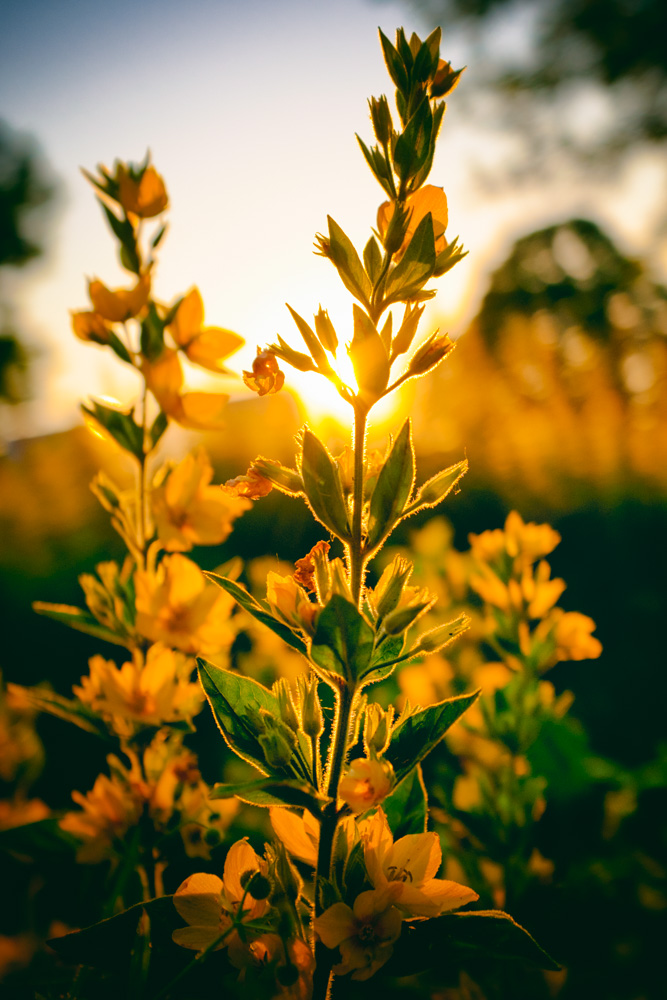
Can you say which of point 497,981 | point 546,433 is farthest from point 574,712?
point 546,433

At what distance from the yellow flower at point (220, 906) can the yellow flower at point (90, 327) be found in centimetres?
62

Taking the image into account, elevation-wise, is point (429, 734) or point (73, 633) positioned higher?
point (429, 734)

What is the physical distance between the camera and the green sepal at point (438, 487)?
0.61m

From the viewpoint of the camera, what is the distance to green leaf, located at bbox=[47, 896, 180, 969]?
1.80 ft

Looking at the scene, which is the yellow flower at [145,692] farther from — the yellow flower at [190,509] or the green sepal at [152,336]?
the green sepal at [152,336]

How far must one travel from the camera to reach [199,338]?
2.32 feet

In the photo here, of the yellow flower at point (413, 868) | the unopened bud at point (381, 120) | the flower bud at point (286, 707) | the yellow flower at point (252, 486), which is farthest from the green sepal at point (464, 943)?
the unopened bud at point (381, 120)

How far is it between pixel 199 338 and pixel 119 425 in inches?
6.1

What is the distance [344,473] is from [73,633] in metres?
2.98

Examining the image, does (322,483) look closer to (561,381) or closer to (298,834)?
(298,834)

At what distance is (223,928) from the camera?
58 centimetres

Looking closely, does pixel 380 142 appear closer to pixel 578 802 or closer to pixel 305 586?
pixel 305 586

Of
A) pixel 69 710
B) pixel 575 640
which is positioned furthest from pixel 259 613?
pixel 575 640

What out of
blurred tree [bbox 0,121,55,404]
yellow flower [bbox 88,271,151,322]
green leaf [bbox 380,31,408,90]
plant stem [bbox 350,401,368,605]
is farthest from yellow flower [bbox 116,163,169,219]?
blurred tree [bbox 0,121,55,404]
